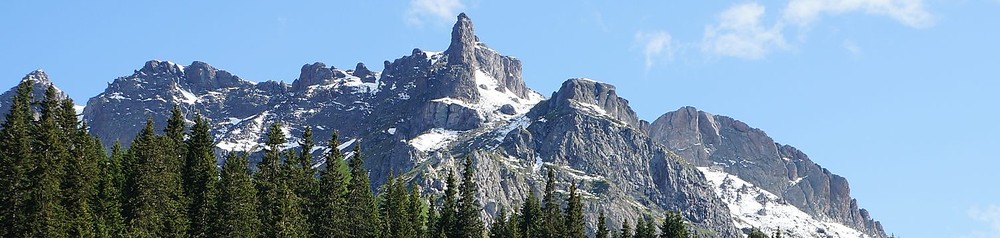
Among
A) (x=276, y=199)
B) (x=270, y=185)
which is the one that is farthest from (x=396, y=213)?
(x=276, y=199)

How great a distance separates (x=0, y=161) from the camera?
88062mm

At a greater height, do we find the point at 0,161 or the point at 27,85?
the point at 27,85

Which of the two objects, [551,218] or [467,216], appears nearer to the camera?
[551,218]

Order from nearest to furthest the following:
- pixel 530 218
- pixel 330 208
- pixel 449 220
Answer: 1. pixel 330 208
2. pixel 449 220
3. pixel 530 218

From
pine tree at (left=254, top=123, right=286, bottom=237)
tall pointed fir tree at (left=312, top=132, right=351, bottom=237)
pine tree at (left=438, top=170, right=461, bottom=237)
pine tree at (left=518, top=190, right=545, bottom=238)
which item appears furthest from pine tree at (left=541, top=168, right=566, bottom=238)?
pine tree at (left=254, top=123, right=286, bottom=237)

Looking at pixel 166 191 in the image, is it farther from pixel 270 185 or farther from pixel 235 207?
pixel 270 185

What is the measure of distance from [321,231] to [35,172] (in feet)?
121

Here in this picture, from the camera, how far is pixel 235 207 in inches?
4018

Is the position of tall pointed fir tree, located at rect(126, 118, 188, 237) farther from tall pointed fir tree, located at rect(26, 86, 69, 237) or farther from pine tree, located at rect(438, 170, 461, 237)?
pine tree, located at rect(438, 170, 461, 237)

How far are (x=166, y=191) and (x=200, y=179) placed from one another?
10265 millimetres

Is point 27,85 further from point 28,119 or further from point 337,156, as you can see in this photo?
point 337,156

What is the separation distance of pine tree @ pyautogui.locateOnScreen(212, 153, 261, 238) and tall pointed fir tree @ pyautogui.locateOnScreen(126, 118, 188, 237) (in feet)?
10.0

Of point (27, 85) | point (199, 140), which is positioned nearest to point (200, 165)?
point (199, 140)

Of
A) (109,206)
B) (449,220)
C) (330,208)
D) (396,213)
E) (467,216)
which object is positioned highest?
(467,216)
